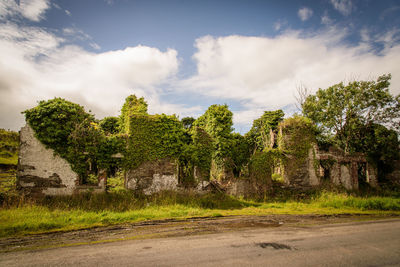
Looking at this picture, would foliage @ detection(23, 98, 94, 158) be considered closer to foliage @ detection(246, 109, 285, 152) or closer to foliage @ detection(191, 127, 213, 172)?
foliage @ detection(191, 127, 213, 172)

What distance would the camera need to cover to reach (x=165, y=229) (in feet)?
24.1

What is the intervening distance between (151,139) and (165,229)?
261 inches

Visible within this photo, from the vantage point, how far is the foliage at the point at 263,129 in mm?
18141

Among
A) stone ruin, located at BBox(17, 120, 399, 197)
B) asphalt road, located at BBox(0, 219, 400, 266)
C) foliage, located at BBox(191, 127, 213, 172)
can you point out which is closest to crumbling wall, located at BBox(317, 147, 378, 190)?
stone ruin, located at BBox(17, 120, 399, 197)

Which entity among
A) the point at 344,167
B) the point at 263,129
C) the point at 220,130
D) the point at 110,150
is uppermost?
the point at 263,129

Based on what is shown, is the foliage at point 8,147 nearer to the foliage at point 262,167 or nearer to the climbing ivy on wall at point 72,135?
the climbing ivy on wall at point 72,135

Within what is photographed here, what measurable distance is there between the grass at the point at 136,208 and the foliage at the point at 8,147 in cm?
1580

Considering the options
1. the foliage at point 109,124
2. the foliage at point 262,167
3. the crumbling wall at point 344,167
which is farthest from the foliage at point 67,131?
the crumbling wall at point 344,167

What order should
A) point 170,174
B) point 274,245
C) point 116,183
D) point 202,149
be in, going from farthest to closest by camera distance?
point 202,149 → point 170,174 → point 116,183 → point 274,245

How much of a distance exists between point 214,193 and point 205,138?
3754mm

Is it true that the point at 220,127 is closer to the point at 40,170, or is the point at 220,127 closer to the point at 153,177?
the point at 153,177

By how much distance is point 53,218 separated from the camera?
7902 mm

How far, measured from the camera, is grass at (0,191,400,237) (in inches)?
297

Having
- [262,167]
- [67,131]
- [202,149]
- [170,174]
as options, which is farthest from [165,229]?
[262,167]
